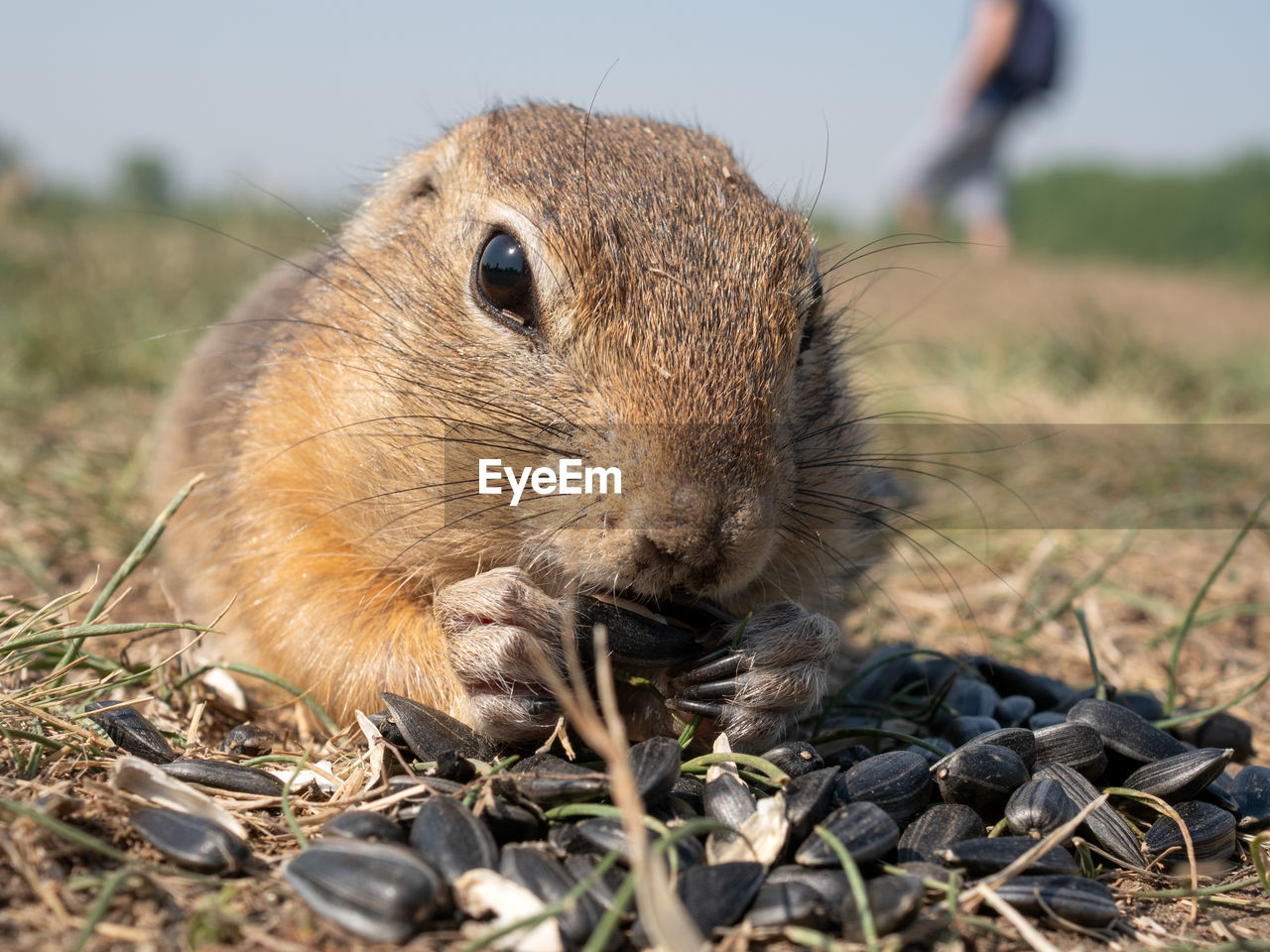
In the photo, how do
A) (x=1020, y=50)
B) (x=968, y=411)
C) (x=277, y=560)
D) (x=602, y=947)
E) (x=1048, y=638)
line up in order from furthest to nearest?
1. (x=1020, y=50)
2. (x=968, y=411)
3. (x=1048, y=638)
4. (x=277, y=560)
5. (x=602, y=947)

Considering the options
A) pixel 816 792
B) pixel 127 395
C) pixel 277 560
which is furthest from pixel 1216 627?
pixel 127 395

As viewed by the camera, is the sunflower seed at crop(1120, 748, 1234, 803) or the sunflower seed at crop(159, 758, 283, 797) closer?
the sunflower seed at crop(159, 758, 283, 797)

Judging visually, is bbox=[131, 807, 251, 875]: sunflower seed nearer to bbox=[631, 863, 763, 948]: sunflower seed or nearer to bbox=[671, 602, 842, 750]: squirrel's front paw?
bbox=[631, 863, 763, 948]: sunflower seed

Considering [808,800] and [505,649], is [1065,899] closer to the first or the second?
[808,800]

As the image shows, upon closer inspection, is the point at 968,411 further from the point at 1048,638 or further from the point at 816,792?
the point at 816,792

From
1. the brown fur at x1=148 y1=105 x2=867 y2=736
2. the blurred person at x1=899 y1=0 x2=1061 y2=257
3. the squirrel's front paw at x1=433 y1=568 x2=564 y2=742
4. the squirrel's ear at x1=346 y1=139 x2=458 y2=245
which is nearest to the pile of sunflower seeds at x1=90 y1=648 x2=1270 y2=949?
the squirrel's front paw at x1=433 y1=568 x2=564 y2=742

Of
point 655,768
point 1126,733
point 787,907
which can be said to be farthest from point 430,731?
point 1126,733
